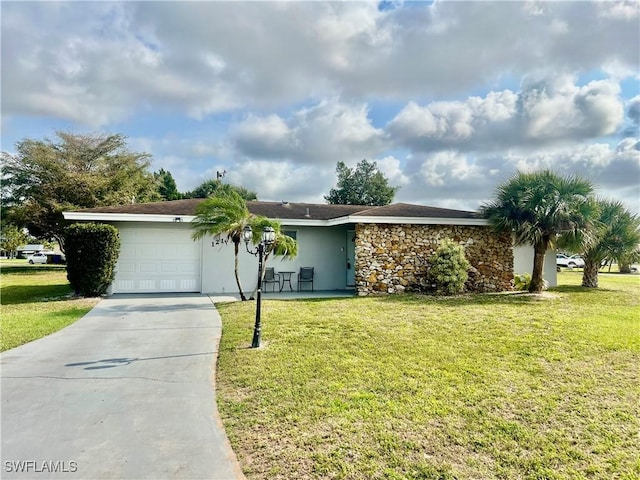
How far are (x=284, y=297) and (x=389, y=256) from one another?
377 centimetres

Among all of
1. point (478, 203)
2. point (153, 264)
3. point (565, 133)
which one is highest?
point (565, 133)

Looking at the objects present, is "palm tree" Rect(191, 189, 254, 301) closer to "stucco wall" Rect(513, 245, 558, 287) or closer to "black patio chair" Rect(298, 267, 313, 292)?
"black patio chair" Rect(298, 267, 313, 292)

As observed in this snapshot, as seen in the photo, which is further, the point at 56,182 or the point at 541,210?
the point at 56,182

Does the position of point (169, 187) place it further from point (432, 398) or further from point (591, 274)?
point (432, 398)

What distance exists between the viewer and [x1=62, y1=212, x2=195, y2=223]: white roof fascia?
38.9 ft

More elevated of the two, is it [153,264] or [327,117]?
[327,117]

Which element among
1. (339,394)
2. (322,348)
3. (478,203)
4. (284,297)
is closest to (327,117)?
(478,203)

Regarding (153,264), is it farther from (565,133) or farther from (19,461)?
(565,133)

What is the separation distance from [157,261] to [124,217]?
1.87m

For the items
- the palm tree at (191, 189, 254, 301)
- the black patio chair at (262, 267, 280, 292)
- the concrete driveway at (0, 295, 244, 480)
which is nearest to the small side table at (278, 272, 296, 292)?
the black patio chair at (262, 267, 280, 292)

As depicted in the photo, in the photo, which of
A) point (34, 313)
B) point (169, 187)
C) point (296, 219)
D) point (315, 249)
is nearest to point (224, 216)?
point (296, 219)

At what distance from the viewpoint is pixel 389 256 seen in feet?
42.0

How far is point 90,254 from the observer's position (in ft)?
36.4

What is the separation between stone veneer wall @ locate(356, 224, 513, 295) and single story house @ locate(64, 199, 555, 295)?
0.03 m
